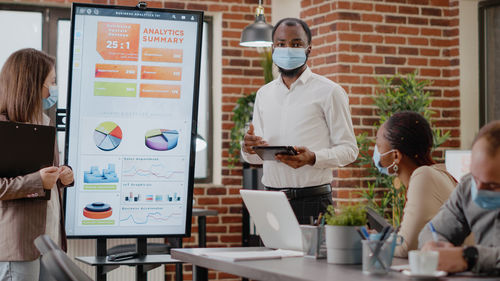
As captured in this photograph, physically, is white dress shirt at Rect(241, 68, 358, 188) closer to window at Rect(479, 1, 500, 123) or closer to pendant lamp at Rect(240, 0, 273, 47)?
pendant lamp at Rect(240, 0, 273, 47)

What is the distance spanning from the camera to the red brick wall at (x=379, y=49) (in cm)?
560

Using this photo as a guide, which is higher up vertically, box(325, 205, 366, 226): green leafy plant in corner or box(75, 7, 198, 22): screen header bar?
box(75, 7, 198, 22): screen header bar

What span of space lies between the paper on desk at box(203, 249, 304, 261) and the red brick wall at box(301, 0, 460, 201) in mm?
3162

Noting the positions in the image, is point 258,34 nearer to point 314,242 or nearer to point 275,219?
point 275,219

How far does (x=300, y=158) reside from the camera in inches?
123

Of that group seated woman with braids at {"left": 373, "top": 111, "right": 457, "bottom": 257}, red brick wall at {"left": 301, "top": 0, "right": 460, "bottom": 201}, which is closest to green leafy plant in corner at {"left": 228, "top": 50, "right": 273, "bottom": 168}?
red brick wall at {"left": 301, "top": 0, "right": 460, "bottom": 201}

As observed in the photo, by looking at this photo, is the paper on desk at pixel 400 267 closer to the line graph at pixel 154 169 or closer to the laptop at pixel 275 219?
the laptop at pixel 275 219

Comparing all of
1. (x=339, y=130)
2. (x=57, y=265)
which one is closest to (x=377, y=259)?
(x=57, y=265)

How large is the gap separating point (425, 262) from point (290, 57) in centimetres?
177

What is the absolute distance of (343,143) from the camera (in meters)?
3.30

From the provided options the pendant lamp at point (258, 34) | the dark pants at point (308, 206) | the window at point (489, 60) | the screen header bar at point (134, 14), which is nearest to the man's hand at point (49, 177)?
the screen header bar at point (134, 14)

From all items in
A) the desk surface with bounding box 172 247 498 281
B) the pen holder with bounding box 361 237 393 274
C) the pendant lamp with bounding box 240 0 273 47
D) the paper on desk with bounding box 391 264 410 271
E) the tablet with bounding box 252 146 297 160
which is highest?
the pendant lamp with bounding box 240 0 273 47

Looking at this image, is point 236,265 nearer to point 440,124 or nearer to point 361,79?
point 361,79

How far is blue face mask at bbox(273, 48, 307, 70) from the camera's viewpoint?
339cm
